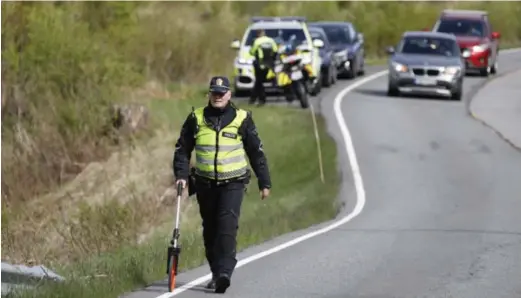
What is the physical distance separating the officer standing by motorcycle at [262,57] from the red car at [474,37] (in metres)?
11.5

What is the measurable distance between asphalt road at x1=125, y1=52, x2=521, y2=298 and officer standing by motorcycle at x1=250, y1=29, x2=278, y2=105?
1.60 metres

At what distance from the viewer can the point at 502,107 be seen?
100 feet

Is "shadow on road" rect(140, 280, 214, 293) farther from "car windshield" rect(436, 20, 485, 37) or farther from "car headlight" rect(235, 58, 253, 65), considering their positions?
"car windshield" rect(436, 20, 485, 37)

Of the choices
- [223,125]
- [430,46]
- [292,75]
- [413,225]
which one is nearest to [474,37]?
[430,46]

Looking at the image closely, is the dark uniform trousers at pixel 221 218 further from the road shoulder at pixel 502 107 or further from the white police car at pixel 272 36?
the white police car at pixel 272 36

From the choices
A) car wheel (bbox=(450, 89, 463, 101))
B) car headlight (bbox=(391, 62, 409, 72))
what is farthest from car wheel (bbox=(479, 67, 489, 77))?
car headlight (bbox=(391, 62, 409, 72))

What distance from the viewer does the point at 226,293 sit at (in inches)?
417

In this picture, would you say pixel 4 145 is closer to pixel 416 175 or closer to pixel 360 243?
pixel 416 175

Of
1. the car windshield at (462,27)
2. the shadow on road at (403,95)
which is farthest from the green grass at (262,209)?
the car windshield at (462,27)

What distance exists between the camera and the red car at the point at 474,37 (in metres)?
38.6

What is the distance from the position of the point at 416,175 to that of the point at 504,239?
6.43m

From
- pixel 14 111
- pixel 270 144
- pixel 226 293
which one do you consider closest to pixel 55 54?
pixel 14 111

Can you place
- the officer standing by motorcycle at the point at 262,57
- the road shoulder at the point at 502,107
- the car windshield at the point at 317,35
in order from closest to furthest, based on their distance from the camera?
the road shoulder at the point at 502,107, the officer standing by motorcycle at the point at 262,57, the car windshield at the point at 317,35

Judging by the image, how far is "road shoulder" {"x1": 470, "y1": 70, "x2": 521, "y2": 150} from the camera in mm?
26000
